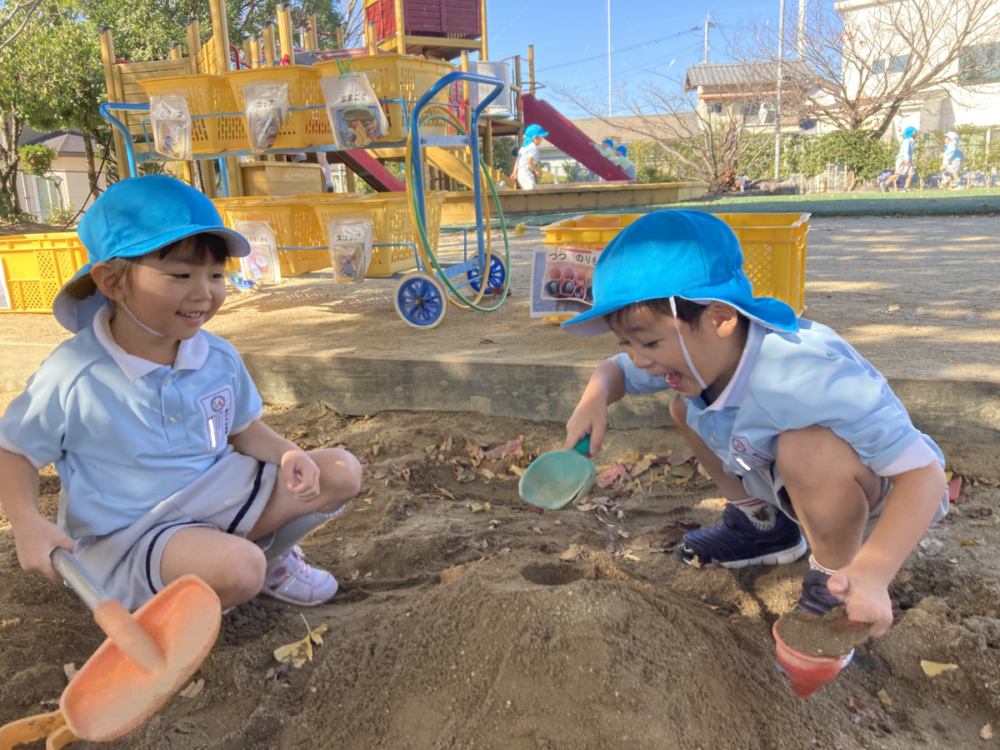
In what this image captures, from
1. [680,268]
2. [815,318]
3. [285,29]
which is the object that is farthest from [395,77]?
[680,268]

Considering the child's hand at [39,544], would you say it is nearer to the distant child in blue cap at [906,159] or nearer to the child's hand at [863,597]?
the child's hand at [863,597]

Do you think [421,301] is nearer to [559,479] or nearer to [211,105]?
[211,105]

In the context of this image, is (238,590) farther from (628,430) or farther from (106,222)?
(628,430)

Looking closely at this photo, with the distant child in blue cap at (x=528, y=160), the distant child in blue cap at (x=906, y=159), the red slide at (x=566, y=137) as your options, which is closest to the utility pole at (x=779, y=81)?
the distant child in blue cap at (x=906, y=159)

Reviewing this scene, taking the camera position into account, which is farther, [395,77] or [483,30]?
[483,30]

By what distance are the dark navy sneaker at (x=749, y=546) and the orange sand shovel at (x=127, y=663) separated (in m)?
1.15

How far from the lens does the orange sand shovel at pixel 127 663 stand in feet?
3.98

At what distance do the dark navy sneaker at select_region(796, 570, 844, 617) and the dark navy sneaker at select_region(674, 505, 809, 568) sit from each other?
33 cm

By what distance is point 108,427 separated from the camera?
1.51m

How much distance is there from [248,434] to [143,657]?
2.10 ft

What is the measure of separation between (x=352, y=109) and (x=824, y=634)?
10.4ft

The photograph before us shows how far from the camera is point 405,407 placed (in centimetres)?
300

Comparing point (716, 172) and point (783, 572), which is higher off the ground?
point (716, 172)

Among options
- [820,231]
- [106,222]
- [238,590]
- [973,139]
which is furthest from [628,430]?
[973,139]
